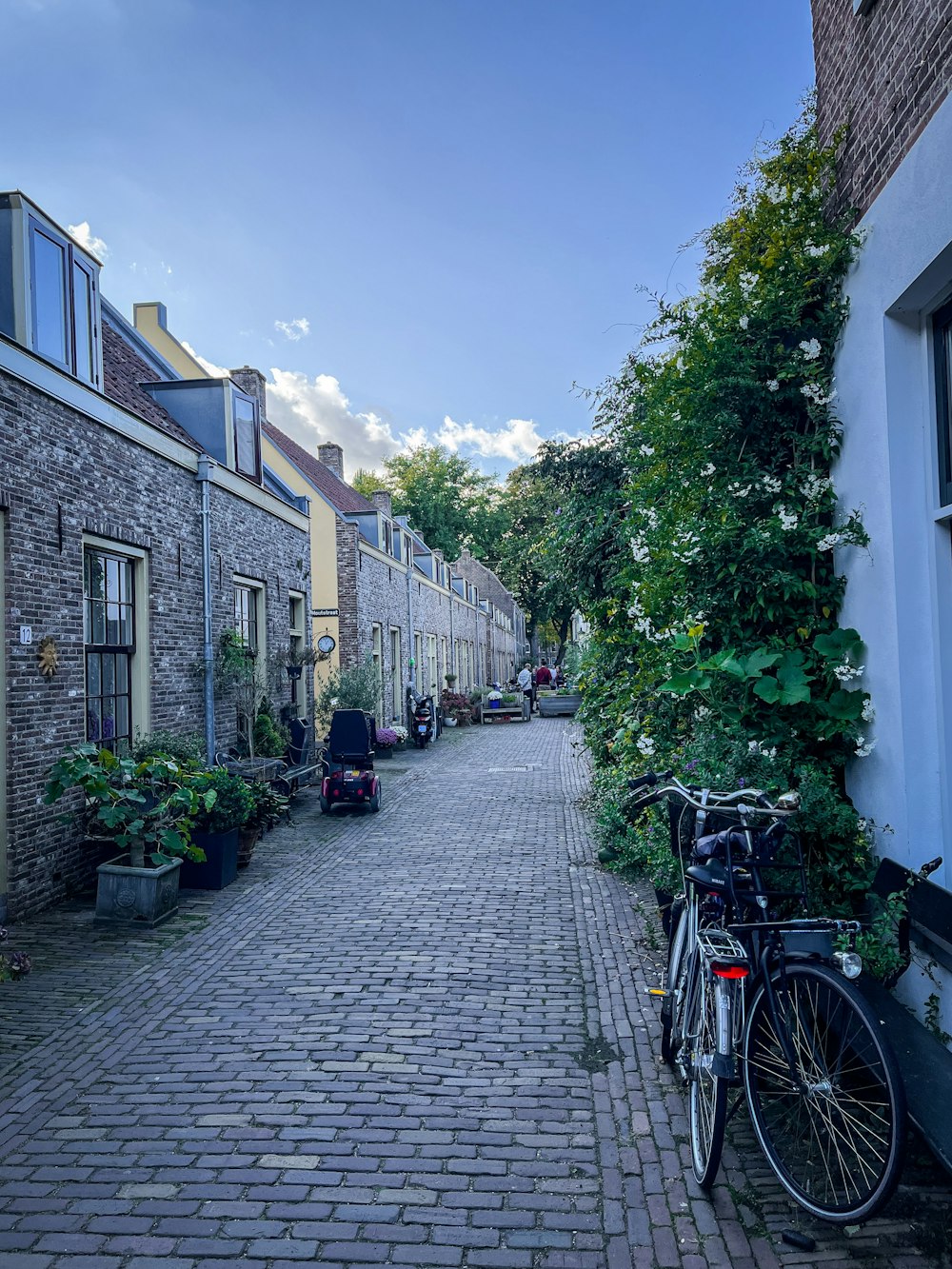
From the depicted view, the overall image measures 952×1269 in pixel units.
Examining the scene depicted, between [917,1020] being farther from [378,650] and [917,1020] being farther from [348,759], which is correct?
[378,650]

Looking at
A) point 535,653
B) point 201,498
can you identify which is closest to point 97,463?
point 201,498

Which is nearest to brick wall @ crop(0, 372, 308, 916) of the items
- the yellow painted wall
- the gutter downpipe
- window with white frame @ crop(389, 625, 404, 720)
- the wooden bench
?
the wooden bench

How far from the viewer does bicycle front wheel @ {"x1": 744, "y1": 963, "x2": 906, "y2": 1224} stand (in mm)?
2379

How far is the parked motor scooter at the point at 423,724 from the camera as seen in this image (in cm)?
1941

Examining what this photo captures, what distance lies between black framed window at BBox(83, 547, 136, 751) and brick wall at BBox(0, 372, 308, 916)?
252 millimetres

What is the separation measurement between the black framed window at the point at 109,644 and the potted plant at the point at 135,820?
100 centimetres

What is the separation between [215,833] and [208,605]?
3.65m

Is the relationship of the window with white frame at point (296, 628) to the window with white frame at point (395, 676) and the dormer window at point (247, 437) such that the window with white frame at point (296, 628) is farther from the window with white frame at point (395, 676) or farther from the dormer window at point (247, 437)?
the window with white frame at point (395, 676)

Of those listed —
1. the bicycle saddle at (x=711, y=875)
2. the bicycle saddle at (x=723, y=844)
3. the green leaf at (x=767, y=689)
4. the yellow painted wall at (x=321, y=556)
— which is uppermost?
the yellow painted wall at (x=321, y=556)

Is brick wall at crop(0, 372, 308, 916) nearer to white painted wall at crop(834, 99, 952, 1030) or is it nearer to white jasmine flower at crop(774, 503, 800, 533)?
white jasmine flower at crop(774, 503, 800, 533)

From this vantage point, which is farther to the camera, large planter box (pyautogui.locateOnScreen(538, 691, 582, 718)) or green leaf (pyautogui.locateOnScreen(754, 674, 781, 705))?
large planter box (pyautogui.locateOnScreen(538, 691, 582, 718))

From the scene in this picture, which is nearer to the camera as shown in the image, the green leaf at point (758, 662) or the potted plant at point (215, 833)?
the green leaf at point (758, 662)

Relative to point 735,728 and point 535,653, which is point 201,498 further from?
point 535,653

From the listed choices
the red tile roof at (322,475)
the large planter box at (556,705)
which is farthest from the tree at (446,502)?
the red tile roof at (322,475)
